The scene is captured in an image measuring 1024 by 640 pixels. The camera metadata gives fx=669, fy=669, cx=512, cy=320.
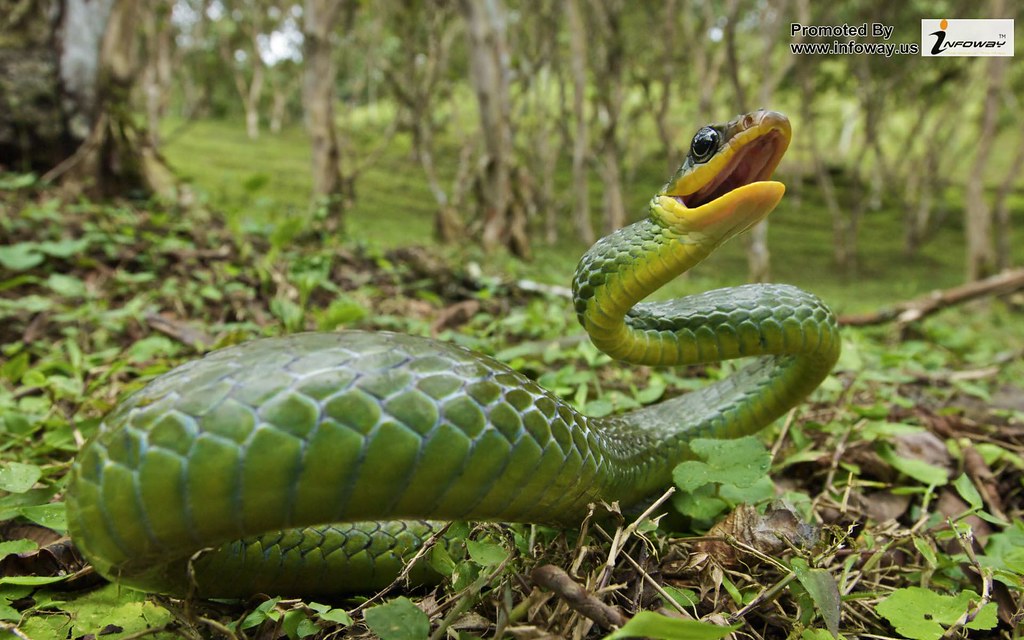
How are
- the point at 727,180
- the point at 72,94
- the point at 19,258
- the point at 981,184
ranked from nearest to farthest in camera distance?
1. the point at 727,180
2. the point at 19,258
3. the point at 72,94
4. the point at 981,184

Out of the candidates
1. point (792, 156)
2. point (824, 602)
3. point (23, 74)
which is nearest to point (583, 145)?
point (23, 74)

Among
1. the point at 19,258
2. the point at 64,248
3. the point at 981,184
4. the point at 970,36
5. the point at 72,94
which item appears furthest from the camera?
the point at 981,184

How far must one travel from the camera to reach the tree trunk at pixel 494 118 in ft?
18.5

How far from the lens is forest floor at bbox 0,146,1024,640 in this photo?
3.82 ft

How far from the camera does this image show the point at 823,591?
1141 mm

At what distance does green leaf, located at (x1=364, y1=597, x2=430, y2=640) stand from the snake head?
36.1 inches

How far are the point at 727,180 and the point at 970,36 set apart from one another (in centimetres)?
704

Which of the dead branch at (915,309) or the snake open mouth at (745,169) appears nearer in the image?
the snake open mouth at (745,169)

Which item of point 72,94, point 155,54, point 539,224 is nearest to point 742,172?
point 72,94

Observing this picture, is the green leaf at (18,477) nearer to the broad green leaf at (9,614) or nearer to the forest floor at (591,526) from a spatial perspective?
the forest floor at (591,526)

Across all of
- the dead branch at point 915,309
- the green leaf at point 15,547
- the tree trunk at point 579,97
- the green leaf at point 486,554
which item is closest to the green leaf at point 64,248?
the green leaf at point 15,547

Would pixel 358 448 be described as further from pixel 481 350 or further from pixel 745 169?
pixel 481 350

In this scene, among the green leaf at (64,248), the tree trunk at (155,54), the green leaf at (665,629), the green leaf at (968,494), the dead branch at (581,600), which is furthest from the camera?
the tree trunk at (155,54)

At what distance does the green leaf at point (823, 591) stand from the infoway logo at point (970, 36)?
4757 mm
